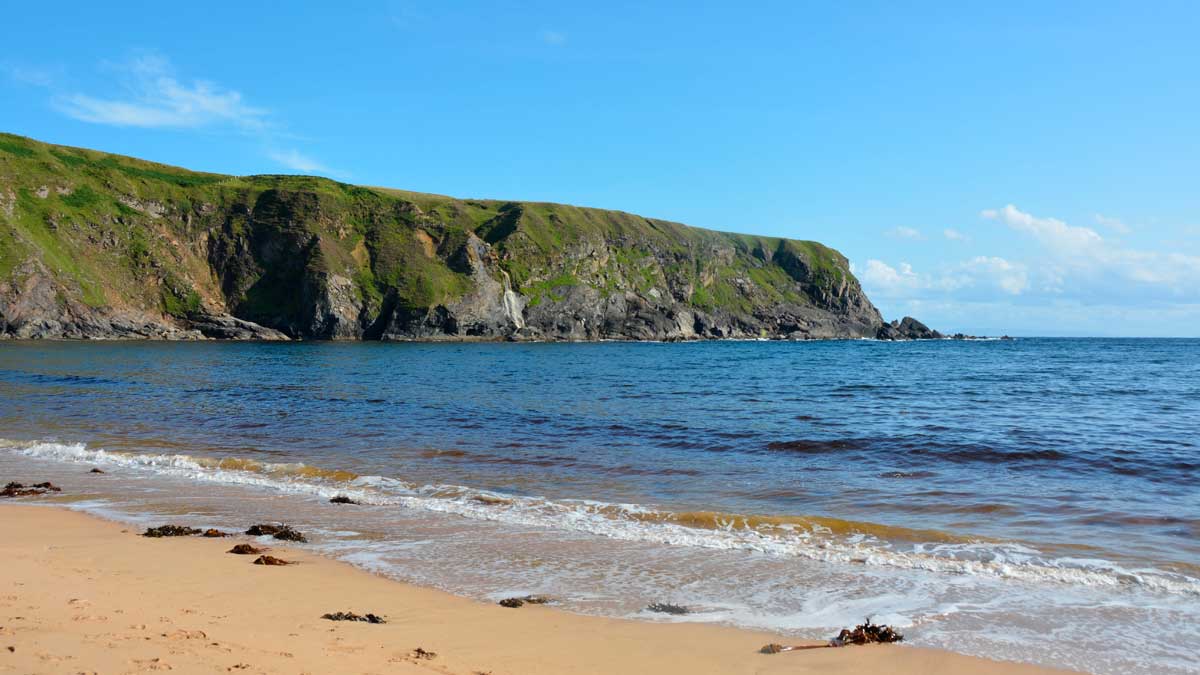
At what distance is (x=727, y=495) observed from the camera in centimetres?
1395

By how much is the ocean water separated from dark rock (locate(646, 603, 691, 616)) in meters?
0.14

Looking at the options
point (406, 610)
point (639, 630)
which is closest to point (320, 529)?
point (406, 610)

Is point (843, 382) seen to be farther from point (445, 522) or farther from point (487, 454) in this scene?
point (445, 522)

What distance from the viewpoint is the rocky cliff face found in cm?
9781

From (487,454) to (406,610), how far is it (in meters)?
11.7

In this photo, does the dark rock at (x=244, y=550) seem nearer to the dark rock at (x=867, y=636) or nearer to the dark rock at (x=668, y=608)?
the dark rock at (x=668, y=608)

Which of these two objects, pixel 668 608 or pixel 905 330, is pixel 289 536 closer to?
pixel 668 608

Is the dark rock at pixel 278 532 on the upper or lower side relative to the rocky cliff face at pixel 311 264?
lower

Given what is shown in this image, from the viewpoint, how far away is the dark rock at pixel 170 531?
10.3m

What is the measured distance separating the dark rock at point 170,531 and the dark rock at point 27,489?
493 cm

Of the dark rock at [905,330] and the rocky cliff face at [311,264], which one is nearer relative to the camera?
the rocky cliff face at [311,264]

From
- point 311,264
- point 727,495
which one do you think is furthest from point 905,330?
point 727,495

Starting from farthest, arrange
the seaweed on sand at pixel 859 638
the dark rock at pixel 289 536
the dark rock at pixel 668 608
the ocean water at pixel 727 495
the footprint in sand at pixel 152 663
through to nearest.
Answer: the dark rock at pixel 289 536 < the ocean water at pixel 727 495 < the dark rock at pixel 668 608 < the seaweed on sand at pixel 859 638 < the footprint in sand at pixel 152 663

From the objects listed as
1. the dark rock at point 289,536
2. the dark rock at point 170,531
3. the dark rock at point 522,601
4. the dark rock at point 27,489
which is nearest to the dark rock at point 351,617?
the dark rock at point 522,601
